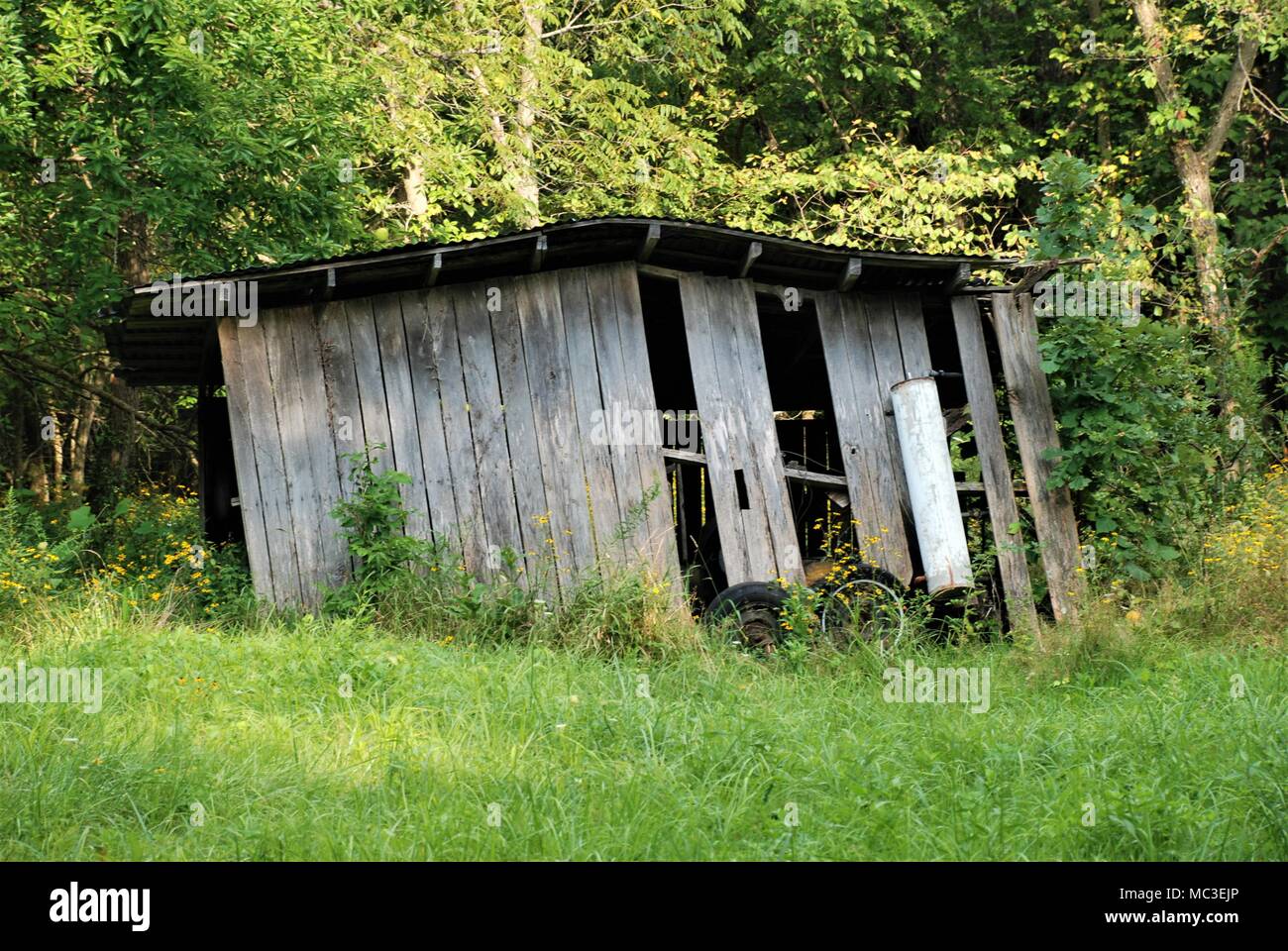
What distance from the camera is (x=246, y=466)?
30.1ft

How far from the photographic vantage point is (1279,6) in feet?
55.0

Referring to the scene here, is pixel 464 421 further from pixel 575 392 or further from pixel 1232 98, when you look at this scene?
pixel 1232 98

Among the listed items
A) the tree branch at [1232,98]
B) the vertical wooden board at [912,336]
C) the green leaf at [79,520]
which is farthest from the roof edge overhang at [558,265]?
the tree branch at [1232,98]

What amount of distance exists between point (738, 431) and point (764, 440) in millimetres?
221

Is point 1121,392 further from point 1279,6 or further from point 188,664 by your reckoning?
point 1279,6

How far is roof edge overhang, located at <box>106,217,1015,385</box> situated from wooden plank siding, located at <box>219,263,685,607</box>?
0.17 metres

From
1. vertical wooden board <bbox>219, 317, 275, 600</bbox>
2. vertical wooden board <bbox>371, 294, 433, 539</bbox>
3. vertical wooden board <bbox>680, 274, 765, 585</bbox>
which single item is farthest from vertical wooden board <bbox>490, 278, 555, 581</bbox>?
vertical wooden board <bbox>219, 317, 275, 600</bbox>

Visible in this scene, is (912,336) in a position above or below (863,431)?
above

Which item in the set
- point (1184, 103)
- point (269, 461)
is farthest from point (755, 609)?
point (1184, 103)

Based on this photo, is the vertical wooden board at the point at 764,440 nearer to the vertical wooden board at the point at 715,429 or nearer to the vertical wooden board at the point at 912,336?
the vertical wooden board at the point at 715,429

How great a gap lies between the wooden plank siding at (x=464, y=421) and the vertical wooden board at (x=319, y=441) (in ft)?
0.03

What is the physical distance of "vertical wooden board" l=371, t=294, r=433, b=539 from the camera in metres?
9.39

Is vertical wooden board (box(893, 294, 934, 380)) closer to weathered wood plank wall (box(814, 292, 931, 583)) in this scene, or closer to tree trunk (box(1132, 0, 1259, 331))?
weathered wood plank wall (box(814, 292, 931, 583))
